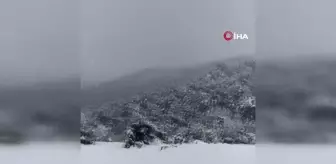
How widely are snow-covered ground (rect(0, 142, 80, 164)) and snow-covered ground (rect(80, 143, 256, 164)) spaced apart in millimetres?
103

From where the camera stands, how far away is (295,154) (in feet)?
9.34

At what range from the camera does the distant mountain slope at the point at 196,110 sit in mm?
2820

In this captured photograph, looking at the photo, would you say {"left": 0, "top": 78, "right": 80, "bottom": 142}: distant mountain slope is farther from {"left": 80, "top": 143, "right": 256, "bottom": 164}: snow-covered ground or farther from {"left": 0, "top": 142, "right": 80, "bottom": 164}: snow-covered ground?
{"left": 80, "top": 143, "right": 256, "bottom": 164}: snow-covered ground

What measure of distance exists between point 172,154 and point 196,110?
1.27ft

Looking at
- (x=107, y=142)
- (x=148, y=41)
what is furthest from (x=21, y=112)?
(x=148, y=41)

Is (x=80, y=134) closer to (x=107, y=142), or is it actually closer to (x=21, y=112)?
(x=107, y=142)

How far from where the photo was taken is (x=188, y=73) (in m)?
2.83

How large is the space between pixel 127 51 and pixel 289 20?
127 cm

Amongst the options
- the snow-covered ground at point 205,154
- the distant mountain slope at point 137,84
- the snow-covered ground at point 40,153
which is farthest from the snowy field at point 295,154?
the snow-covered ground at point 40,153

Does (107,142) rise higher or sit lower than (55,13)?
lower

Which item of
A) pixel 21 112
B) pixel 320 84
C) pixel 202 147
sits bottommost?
pixel 202 147

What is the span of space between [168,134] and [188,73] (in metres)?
0.50

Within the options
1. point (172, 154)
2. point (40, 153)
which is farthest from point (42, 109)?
point (172, 154)

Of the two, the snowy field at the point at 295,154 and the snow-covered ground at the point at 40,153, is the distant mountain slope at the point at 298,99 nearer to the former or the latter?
the snowy field at the point at 295,154
